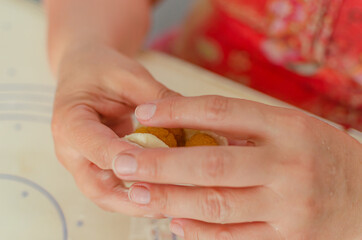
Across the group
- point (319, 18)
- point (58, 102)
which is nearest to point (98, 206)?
point (58, 102)

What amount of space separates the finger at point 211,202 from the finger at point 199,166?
0.7 inches

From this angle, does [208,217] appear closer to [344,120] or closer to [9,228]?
[9,228]

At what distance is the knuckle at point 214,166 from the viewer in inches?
14.0

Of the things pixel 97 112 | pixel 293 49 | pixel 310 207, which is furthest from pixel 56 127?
pixel 293 49

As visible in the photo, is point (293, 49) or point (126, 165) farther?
point (293, 49)

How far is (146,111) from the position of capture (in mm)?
397

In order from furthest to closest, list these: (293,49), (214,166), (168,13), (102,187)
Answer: (168,13) → (293,49) → (102,187) → (214,166)

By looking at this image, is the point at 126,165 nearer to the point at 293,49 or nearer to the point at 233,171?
the point at 233,171

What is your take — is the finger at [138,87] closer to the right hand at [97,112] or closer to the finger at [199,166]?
the right hand at [97,112]

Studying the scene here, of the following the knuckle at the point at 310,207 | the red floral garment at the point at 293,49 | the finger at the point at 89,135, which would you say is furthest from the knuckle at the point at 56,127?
A: the red floral garment at the point at 293,49

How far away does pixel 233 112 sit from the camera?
37cm

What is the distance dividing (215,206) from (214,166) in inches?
1.8

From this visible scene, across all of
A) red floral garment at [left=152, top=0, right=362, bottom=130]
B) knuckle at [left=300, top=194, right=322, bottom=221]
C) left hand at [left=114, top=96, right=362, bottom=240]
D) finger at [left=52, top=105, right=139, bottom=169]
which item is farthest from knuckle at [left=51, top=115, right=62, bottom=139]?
red floral garment at [left=152, top=0, right=362, bottom=130]

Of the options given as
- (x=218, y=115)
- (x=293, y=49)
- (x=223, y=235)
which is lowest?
(x=223, y=235)
